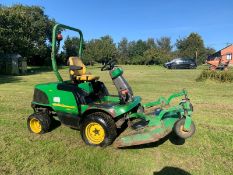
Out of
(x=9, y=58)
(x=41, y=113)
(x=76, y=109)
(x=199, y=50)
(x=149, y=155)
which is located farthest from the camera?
(x=199, y=50)

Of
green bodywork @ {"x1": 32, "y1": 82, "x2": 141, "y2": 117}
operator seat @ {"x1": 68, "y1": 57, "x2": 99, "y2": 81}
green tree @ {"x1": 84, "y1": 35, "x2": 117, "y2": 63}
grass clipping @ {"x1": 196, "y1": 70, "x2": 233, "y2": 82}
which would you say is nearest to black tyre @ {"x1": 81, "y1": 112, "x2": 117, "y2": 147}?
green bodywork @ {"x1": 32, "y1": 82, "x2": 141, "y2": 117}

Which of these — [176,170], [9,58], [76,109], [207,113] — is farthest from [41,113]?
[9,58]

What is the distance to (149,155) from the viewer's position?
516 centimetres

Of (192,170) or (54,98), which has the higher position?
(54,98)

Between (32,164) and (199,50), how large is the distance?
6923cm

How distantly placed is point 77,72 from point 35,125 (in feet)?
4.94

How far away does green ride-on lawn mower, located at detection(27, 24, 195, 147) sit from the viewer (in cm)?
511

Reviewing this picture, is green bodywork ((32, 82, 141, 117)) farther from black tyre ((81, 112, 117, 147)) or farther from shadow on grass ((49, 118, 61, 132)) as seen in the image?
shadow on grass ((49, 118, 61, 132))

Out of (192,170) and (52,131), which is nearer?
(192,170)

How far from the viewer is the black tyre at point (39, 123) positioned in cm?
627

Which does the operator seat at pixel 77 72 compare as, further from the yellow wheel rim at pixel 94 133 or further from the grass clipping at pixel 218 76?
the grass clipping at pixel 218 76

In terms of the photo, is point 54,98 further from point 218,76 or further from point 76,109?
point 218,76

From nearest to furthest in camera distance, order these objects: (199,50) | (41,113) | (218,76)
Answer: (41,113) → (218,76) → (199,50)

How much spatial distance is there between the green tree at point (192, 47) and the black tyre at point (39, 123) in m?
63.4
